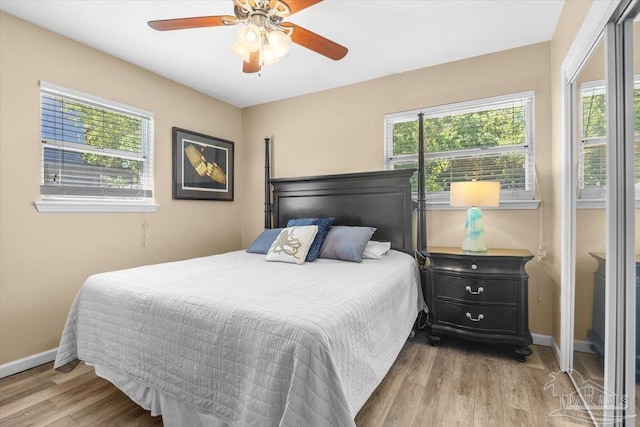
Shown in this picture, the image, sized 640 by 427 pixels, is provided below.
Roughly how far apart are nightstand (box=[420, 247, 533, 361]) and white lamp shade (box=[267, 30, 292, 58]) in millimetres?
1877

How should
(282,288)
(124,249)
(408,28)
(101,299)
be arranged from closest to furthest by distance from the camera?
(282,288) < (101,299) < (408,28) < (124,249)

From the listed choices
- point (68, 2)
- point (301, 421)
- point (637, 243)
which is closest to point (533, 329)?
point (637, 243)

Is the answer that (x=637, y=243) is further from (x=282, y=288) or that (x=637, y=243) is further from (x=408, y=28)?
(x=408, y=28)

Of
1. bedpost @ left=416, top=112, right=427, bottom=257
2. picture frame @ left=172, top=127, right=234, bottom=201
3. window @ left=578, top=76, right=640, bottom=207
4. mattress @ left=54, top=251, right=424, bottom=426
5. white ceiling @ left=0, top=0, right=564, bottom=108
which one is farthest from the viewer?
picture frame @ left=172, top=127, right=234, bottom=201

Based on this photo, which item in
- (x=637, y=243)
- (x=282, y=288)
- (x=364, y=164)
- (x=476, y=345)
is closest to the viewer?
(x=637, y=243)

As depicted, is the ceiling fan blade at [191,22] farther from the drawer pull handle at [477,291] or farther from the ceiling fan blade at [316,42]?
the drawer pull handle at [477,291]

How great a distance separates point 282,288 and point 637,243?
1.58 m

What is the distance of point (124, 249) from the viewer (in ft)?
9.29

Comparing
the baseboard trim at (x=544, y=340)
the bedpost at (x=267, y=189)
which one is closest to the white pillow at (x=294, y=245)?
the bedpost at (x=267, y=189)

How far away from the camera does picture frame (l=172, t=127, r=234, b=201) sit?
3326 millimetres

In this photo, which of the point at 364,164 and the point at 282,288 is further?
the point at 364,164

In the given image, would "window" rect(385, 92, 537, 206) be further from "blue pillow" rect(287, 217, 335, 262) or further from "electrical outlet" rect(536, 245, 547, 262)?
"blue pillow" rect(287, 217, 335, 262)

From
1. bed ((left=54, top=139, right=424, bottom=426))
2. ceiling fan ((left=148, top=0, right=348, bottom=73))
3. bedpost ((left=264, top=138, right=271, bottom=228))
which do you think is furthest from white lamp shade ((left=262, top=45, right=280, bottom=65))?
bedpost ((left=264, top=138, right=271, bottom=228))

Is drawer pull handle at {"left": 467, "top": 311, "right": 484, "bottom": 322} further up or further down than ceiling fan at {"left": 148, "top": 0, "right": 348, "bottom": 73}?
further down
